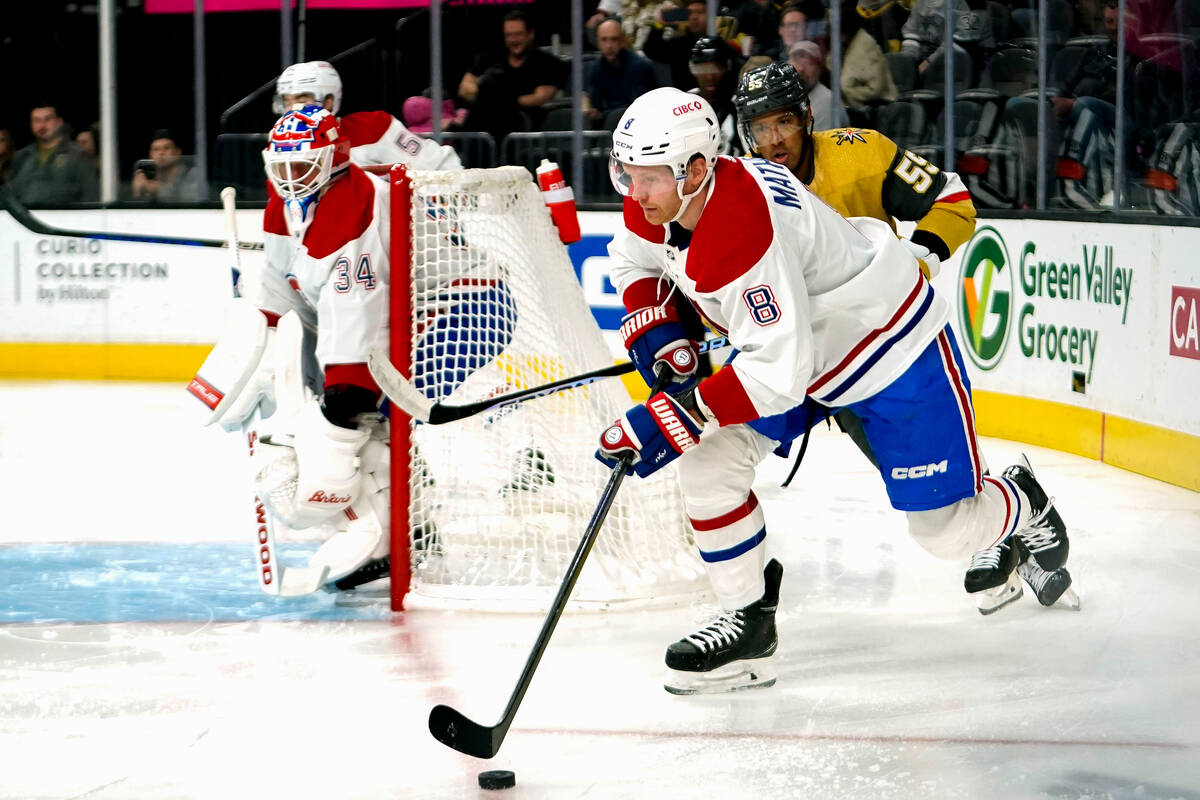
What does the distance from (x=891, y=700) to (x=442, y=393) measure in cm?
132

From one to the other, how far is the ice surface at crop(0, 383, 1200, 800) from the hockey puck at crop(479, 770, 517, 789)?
0.6 inches

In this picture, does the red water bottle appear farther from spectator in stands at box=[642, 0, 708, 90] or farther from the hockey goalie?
spectator in stands at box=[642, 0, 708, 90]

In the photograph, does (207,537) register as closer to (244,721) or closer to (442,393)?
(442,393)

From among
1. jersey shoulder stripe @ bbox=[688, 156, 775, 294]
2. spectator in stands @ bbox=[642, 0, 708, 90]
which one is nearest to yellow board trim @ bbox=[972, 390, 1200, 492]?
spectator in stands @ bbox=[642, 0, 708, 90]

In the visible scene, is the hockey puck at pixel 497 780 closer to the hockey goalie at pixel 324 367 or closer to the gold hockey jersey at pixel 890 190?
the hockey goalie at pixel 324 367

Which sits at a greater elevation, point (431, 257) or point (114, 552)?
point (431, 257)

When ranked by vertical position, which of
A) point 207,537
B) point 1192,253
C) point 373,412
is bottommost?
point 207,537

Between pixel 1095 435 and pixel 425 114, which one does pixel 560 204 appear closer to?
pixel 1095 435

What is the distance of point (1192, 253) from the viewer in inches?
185

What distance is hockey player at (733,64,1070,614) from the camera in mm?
3205

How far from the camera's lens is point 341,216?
11.4ft

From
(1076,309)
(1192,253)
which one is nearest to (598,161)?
(1076,309)

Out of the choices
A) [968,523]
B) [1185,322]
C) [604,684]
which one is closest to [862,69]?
[1185,322]

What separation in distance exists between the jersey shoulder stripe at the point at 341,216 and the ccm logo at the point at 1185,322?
8.32 ft
